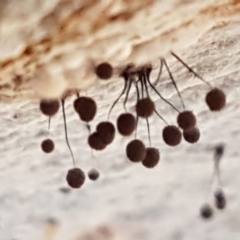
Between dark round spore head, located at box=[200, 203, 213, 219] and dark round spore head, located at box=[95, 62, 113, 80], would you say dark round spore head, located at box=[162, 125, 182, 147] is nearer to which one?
dark round spore head, located at box=[95, 62, 113, 80]

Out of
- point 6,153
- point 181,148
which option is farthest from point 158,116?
point 6,153

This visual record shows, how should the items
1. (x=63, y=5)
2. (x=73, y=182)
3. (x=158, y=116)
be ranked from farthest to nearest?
(x=158, y=116) < (x=73, y=182) < (x=63, y=5)

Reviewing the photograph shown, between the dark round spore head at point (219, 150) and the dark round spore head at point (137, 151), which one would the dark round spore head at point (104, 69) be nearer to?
the dark round spore head at point (137, 151)

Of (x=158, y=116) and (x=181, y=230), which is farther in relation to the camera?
(x=181, y=230)

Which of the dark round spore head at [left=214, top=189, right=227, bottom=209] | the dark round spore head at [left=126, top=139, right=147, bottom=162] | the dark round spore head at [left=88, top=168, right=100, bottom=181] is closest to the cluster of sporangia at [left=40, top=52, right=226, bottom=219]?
the dark round spore head at [left=126, top=139, right=147, bottom=162]

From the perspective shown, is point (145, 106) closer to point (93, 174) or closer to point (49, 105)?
point (49, 105)

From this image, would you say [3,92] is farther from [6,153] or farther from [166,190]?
[166,190]

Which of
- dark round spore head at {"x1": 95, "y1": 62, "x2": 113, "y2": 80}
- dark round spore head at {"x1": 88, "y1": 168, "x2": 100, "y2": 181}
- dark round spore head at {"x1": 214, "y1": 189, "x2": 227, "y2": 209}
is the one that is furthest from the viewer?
dark round spore head at {"x1": 214, "y1": 189, "x2": 227, "y2": 209}
